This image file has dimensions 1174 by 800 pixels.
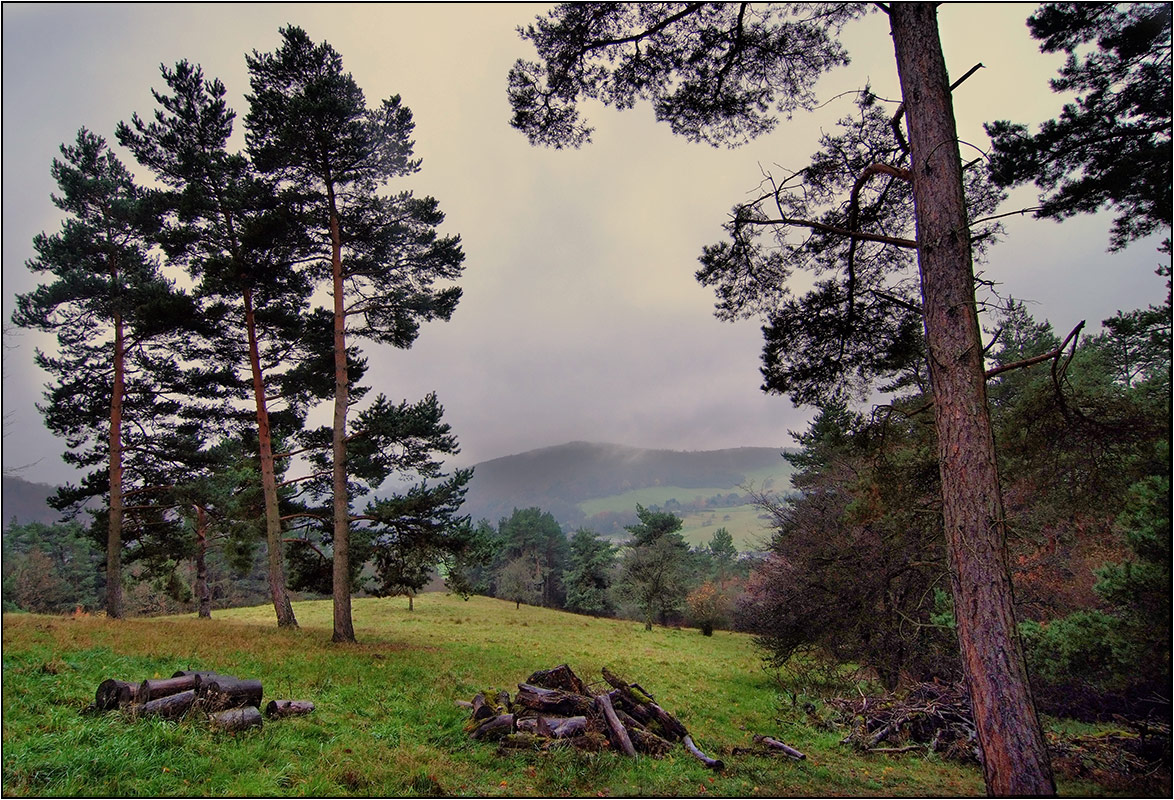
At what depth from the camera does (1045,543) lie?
525 cm

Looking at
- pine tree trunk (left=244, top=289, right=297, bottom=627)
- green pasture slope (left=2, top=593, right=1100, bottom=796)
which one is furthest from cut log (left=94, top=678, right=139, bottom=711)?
pine tree trunk (left=244, top=289, right=297, bottom=627)

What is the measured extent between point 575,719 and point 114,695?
542cm

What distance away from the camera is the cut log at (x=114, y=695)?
212 inches

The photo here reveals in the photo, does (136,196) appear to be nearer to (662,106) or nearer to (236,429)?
(236,429)

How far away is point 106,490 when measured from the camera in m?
15.5

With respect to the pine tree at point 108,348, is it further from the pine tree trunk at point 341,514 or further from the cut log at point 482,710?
the cut log at point 482,710

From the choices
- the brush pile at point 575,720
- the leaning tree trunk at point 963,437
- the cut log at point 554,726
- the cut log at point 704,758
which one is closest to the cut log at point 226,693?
the brush pile at point 575,720

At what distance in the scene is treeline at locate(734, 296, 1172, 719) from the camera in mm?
5531

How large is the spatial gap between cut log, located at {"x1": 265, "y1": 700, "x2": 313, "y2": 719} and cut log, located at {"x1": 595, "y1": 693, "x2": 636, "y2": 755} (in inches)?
159

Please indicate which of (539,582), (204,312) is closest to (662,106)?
(204,312)

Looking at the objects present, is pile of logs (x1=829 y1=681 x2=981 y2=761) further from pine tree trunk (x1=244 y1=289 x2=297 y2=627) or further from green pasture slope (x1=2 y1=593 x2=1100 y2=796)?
pine tree trunk (x1=244 y1=289 x2=297 y2=627)

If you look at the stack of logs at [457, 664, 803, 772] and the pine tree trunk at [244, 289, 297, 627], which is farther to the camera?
the pine tree trunk at [244, 289, 297, 627]

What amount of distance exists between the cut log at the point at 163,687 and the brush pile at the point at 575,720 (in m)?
3.51

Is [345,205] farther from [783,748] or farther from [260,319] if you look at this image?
[783,748]
